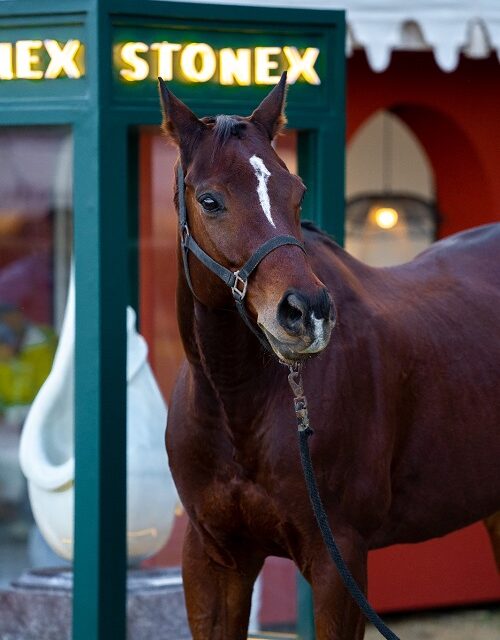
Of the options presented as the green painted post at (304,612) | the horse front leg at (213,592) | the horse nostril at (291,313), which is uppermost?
the horse nostril at (291,313)

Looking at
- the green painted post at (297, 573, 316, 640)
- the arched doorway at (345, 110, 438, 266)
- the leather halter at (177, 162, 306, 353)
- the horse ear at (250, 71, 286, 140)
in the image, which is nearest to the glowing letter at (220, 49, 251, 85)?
the horse ear at (250, 71, 286, 140)

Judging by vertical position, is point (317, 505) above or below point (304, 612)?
above

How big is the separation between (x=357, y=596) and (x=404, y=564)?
2.99 m

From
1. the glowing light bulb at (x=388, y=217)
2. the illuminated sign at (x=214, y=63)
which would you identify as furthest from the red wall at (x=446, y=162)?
the illuminated sign at (x=214, y=63)

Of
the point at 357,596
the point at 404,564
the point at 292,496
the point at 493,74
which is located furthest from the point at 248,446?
the point at 493,74

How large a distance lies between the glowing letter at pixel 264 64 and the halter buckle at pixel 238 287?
1520mm

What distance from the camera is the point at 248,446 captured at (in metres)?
3.45

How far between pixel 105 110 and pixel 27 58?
1.07 ft

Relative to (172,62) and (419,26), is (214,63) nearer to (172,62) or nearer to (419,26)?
(172,62)

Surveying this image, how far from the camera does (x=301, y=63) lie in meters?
4.54

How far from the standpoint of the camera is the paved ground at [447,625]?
A: 6.15 m

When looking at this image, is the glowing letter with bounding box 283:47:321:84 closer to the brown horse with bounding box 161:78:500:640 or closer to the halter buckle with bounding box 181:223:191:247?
the brown horse with bounding box 161:78:500:640

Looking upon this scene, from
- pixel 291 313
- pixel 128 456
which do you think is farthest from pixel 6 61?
pixel 291 313

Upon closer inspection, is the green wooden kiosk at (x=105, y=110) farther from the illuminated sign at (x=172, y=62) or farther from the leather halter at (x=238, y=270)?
the leather halter at (x=238, y=270)
